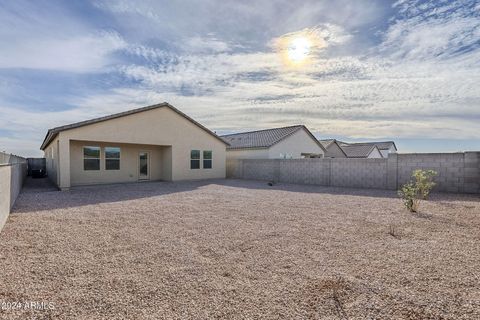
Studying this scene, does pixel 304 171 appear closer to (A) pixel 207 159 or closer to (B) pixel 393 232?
(A) pixel 207 159

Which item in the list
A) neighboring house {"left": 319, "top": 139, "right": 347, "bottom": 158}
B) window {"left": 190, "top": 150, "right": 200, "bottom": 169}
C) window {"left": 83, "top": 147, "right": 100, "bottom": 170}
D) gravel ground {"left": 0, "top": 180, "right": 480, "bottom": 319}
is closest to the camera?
gravel ground {"left": 0, "top": 180, "right": 480, "bottom": 319}

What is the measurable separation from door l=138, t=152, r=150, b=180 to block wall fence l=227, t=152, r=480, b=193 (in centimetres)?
798

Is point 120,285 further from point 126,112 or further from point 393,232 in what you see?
point 126,112

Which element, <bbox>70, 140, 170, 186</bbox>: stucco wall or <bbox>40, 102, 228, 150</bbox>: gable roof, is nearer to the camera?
<bbox>40, 102, 228, 150</bbox>: gable roof

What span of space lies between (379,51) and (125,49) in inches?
404

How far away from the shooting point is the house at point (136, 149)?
45.5ft

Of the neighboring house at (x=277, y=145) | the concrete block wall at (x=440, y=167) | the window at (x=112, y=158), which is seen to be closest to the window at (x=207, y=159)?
the neighboring house at (x=277, y=145)

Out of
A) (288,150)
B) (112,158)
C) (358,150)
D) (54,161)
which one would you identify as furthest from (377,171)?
(358,150)

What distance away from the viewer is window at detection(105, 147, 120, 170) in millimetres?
16203

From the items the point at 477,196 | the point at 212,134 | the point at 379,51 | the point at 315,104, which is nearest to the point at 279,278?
the point at 379,51

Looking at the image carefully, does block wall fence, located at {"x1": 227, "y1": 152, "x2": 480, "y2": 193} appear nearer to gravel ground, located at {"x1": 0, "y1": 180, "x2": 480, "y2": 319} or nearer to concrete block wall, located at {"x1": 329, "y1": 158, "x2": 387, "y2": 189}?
concrete block wall, located at {"x1": 329, "y1": 158, "x2": 387, "y2": 189}

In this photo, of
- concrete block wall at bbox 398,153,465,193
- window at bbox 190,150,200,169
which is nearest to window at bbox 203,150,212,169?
window at bbox 190,150,200,169

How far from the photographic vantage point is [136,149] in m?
17.6

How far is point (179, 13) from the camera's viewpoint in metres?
9.14
